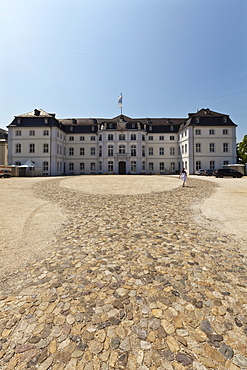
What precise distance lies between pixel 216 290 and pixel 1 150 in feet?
203

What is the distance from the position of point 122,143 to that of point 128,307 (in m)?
44.4

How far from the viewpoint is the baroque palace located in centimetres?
4159

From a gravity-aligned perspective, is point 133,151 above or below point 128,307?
above

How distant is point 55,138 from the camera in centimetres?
4175

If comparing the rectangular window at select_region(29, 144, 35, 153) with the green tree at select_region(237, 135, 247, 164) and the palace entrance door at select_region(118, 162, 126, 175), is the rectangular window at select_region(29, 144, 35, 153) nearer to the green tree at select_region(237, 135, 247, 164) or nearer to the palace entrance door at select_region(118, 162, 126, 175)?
the palace entrance door at select_region(118, 162, 126, 175)

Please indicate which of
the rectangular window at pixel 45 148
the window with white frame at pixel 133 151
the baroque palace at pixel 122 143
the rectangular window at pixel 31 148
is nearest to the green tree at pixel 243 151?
the baroque palace at pixel 122 143

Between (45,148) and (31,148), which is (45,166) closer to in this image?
(45,148)

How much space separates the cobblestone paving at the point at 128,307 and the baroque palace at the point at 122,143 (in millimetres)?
40046

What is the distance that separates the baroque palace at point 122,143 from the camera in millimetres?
41594

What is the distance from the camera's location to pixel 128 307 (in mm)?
2699

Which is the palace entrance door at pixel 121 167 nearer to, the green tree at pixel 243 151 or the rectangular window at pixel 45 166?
the rectangular window at pixel 45 166

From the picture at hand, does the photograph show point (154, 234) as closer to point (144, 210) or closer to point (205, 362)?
point (144, 210)

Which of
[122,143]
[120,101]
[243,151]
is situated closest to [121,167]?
[122,143]

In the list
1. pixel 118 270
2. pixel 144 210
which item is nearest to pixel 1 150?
pixel 144 210
